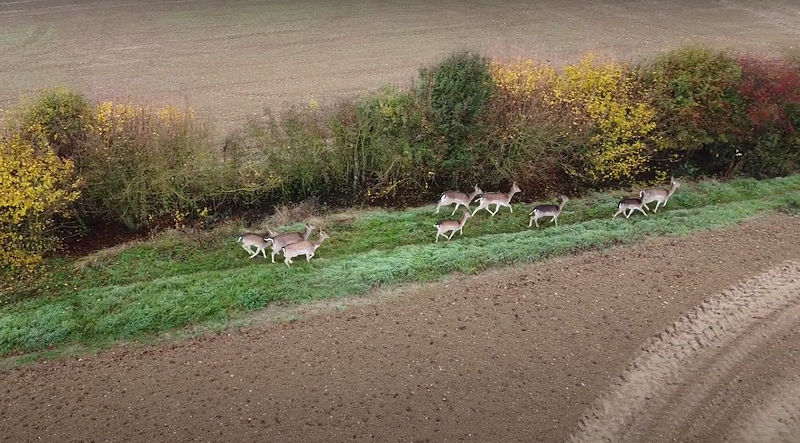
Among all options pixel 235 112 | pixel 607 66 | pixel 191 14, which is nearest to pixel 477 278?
pixel 607 66

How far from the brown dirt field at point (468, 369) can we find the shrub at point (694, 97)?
6.73m

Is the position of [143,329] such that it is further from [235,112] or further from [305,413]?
[235,112]

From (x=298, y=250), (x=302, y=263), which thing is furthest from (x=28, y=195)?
(x=302, y=263)

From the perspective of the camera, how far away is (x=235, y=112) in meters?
27.0

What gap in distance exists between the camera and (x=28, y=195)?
1588cm

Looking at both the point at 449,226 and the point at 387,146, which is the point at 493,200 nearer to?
the point at 449,226

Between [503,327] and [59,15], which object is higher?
[59,15]

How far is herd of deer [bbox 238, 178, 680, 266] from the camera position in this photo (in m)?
17.1

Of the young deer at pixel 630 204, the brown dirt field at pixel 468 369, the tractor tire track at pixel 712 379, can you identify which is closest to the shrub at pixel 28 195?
the brown dirt field at pixel 468 369

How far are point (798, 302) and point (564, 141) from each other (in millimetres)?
9257

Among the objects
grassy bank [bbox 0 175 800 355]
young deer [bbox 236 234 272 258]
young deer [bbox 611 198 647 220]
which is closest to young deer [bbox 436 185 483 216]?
grassy bank [bbox 0 175 800 355]

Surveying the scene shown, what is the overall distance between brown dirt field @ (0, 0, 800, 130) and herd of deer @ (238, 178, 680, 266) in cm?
1009

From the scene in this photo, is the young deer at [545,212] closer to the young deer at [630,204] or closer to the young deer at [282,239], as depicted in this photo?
the young deer at [630,204]

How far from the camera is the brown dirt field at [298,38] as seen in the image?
30466mm
